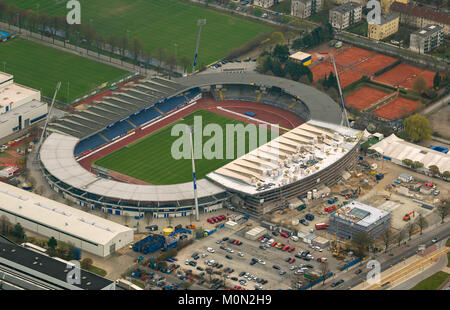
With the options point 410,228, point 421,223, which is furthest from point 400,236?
point 421,223

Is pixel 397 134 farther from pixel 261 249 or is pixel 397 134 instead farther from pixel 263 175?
pixel 261 249

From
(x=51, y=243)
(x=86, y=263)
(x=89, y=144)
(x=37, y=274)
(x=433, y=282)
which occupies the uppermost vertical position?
(x=37, y=274)

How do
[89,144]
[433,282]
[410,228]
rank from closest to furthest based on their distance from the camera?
[433,282] < [410,228] < [89,144]

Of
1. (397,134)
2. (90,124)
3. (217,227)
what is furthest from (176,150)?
(397,134)

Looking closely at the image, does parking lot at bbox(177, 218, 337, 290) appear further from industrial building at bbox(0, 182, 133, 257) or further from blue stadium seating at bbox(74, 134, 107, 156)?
blue stadium seating at bbox(74, 134, 107, 156)

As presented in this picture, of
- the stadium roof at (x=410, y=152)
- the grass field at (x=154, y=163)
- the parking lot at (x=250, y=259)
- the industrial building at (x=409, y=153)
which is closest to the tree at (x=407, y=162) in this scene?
the industrial building at (x=409, y=153)

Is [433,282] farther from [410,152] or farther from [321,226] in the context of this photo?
[410,152]

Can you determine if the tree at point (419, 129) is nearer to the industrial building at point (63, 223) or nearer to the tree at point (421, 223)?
the tree at point (421, 223)
